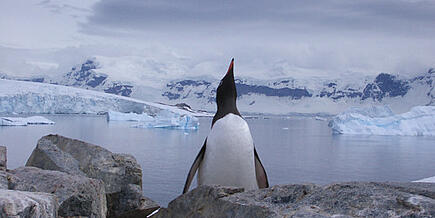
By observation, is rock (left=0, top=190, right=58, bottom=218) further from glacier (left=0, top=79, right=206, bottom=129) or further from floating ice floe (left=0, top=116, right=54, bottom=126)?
glacier (left=0, top=79, right=206, bottom=129)

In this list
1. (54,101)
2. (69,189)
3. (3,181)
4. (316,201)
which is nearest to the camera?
(316,201)

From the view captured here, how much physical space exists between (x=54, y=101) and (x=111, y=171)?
47.7 metres

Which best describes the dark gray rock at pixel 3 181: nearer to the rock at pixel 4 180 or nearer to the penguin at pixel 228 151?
the rock at pixel 4 180

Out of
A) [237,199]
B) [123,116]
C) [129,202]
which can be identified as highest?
[237,199]

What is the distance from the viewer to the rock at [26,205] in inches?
73.1

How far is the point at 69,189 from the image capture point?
3324mm

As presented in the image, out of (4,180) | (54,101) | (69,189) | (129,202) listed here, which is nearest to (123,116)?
(54,101)

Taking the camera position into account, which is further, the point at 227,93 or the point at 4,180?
the point at 227,93

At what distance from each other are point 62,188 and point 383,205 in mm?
2247

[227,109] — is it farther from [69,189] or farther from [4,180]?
[4,180]

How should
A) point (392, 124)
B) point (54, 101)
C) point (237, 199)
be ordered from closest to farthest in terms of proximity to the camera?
point (237, 199)
point (392, 124)
point (54, 101)

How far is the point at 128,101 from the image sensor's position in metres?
57.8

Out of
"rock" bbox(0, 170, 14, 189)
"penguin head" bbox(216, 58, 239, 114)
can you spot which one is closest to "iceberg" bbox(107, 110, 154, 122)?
"penguin head" bbox(216, 58, 239, 114)

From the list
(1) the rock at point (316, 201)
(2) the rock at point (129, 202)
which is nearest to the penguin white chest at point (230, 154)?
(1) the rock at point (316, 201)
